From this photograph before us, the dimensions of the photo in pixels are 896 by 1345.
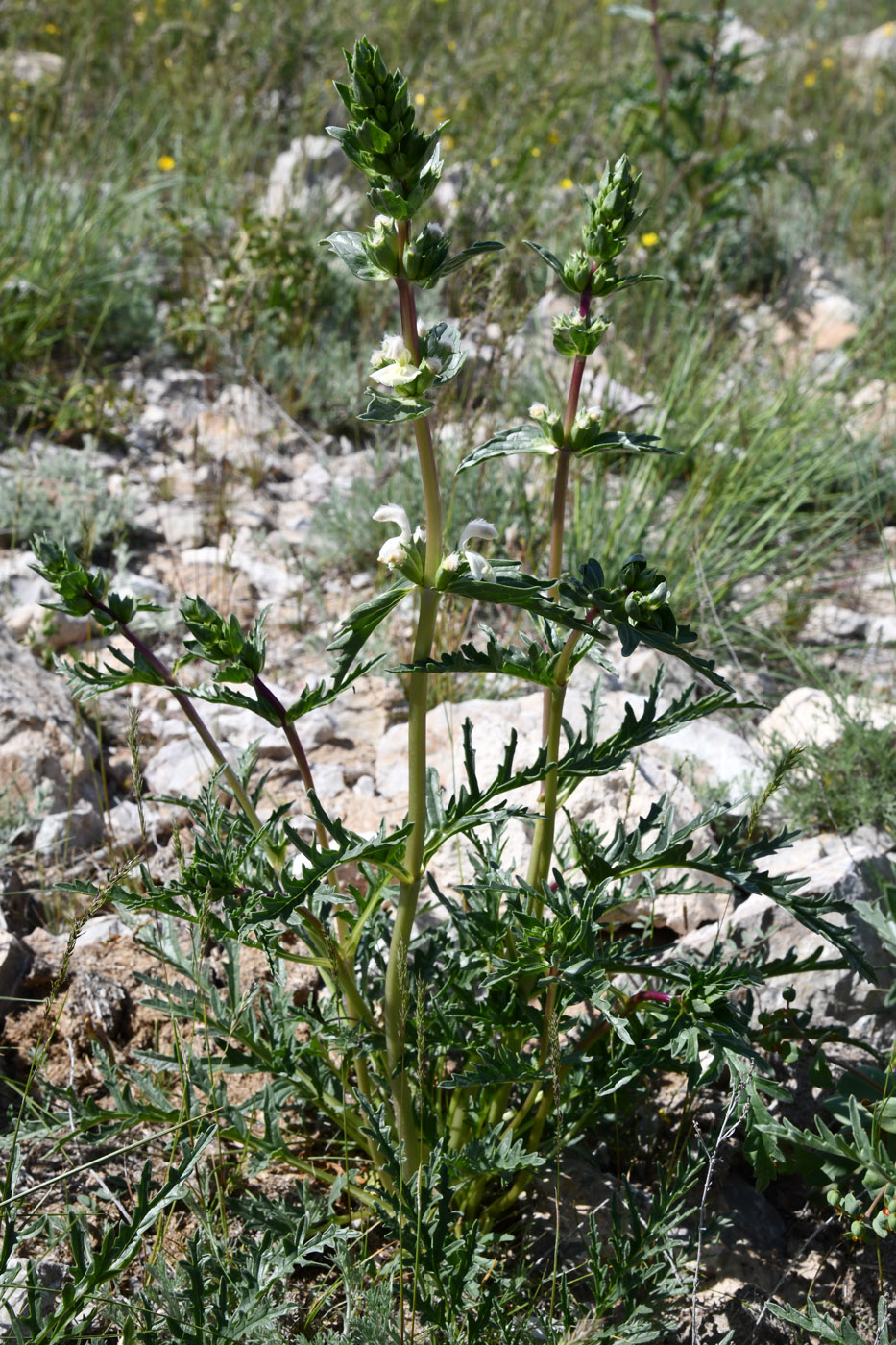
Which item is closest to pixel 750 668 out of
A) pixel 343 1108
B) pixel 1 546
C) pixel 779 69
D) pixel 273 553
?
pixel 273 553

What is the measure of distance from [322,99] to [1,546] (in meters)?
4.22

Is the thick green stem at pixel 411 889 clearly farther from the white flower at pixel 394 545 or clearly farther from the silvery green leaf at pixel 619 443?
the silvery green leaf at pixel 619 443

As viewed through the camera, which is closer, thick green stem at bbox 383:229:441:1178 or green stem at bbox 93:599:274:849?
thick green stem at bbox 383:229:441:1178

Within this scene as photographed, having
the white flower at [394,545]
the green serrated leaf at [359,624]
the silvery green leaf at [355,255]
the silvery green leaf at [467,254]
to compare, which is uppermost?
the silvery green leaf at [355,255]

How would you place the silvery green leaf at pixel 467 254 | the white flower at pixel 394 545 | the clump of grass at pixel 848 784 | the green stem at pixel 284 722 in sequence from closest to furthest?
the silvery green leaf at pixel 467 254 → the white flower at pixel 394 545 → the green stem at pixel 284 722 → the clump of grass at pixel 848 784

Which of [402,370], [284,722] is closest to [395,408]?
[402,370]

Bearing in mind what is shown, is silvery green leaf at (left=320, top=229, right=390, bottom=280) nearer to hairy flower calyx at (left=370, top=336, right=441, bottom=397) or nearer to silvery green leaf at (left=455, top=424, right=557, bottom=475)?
hairy flower calyx at (left=370, top=336, right=441, bottom=397)

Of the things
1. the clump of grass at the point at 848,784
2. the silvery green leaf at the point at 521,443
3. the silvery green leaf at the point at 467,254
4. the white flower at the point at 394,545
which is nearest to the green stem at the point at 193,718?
the white flower at the point at 394,545

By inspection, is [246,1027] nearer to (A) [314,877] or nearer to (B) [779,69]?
(A) [314,877]

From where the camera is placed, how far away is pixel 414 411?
1.43 meters

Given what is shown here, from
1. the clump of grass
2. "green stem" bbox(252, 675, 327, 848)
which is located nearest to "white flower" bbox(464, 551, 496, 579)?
"green stem" bbox(252, 675, 327, 848)

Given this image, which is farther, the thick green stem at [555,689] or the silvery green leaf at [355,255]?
the thick green stem at [555,689]

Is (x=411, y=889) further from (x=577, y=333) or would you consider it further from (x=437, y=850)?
(x=577, y=333)

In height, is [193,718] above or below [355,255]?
below
